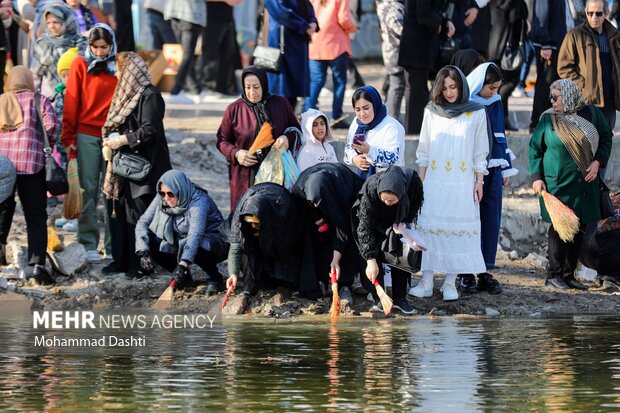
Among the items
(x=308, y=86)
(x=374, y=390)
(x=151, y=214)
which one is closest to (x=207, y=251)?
(x=151, y=214)

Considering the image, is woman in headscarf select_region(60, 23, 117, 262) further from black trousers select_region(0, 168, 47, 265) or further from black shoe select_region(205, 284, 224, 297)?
black shoe select_region(205, 284, 224, 297)

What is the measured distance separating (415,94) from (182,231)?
10.5 feet

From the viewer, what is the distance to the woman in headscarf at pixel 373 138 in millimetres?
12078

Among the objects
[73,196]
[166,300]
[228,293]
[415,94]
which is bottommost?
[166,300]

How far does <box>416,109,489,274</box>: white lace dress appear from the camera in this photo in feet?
39.8

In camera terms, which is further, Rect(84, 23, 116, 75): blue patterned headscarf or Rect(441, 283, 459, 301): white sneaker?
Rect(84, 23, 116, 75): blue patterned headscarf

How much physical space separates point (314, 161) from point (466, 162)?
3.78 ft

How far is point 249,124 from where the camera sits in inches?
496

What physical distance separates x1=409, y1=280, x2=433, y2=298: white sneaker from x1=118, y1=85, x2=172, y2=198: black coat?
2162 millimetres

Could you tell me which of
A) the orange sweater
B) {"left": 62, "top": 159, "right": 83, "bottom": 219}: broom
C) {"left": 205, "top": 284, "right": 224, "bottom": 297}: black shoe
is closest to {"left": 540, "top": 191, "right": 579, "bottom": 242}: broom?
{"left": 205, "top": 284, "right": 224, "bottom": 297}: black shoe

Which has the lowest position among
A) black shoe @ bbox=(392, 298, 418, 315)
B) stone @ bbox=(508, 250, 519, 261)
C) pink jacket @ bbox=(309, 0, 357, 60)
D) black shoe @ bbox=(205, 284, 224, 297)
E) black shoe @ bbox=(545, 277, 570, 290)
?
black shoe @ bbox=(392, 298, 418, 315)

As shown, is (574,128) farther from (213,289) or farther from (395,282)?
(213,289)

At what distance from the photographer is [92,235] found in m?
13.4

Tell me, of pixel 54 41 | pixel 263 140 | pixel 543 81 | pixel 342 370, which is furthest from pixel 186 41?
pixel 342 370
